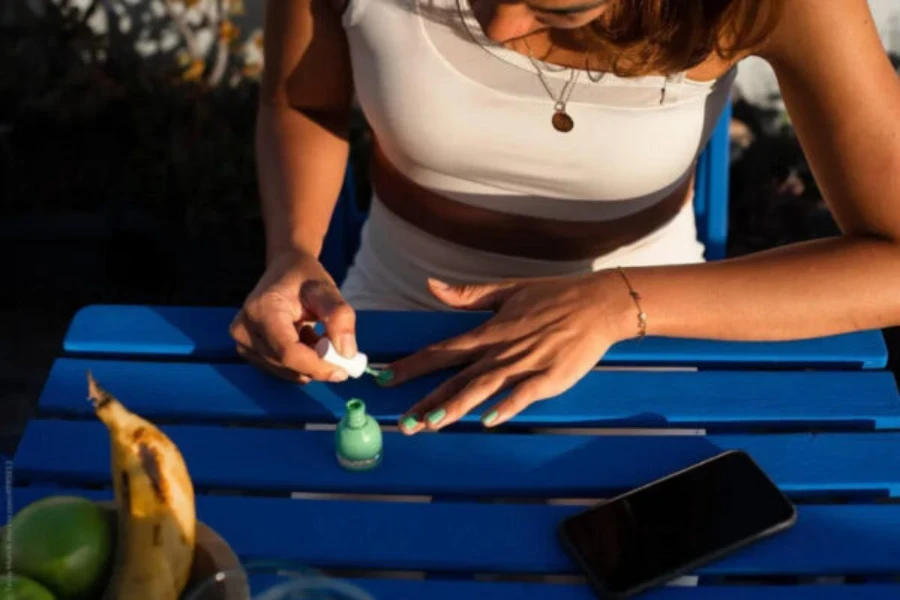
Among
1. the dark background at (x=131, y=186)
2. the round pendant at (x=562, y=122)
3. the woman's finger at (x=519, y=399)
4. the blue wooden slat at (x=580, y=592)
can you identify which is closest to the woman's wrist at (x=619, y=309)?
the woman's finger at (x=519, y=399)

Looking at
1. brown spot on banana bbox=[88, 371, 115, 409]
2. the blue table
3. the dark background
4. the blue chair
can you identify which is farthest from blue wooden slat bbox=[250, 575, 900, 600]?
the dark background

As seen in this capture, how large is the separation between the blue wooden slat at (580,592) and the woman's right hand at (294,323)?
0.98 feet

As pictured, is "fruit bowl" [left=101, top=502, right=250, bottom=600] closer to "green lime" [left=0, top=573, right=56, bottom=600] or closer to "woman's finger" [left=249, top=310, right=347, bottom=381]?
"green lime" [left=0, top=573, right=56, bottom=600]

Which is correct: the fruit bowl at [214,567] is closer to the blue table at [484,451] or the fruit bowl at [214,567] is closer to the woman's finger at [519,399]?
the blue table at [484,451]

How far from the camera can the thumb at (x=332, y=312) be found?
1188 millimetres

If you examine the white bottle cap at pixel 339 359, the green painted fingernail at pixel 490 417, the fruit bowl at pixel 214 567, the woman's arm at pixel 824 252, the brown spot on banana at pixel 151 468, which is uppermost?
the woman's arm at pixel 824 252

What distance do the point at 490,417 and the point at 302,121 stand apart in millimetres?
648

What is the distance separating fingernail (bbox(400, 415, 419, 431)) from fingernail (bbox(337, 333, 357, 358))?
106mm

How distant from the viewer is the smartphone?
3.25 ft

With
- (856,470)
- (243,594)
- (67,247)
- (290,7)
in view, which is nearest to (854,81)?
(856,470)

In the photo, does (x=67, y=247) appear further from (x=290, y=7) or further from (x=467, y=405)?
(x=467, y=405)

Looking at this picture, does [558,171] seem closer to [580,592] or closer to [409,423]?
[409,423]

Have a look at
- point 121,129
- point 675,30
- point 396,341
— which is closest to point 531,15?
point 675,30

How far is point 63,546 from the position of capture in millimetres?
794
